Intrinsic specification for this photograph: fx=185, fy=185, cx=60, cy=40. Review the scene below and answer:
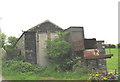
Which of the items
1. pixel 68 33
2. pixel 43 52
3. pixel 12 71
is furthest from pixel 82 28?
pixel 12 71

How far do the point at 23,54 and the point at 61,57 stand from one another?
492cm

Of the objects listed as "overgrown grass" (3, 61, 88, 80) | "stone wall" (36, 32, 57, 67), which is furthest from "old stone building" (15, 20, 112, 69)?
"overgrown grass" (3, 61, 88, 80)

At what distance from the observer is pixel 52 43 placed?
2064 cm

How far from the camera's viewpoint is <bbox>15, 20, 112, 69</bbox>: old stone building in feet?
59.6

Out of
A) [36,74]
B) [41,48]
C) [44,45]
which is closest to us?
[36,74]

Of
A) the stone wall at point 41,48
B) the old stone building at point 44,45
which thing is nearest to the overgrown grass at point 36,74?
the old stone building at point 44,45

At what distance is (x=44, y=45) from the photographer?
2208 cm

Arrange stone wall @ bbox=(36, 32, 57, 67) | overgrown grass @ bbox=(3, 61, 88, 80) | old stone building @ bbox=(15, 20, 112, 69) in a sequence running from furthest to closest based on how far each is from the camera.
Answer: stone wall @ bbox=(36, 32, 57, 67) < old stone building @ bbox=(15, 20, 112, 69) < overgrown grass @ bbox=(3, 61, 88, 80)

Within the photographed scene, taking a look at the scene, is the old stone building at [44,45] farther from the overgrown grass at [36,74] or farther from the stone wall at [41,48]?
the overgrown grass at [36,74]

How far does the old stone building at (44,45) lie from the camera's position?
18152 millimetres

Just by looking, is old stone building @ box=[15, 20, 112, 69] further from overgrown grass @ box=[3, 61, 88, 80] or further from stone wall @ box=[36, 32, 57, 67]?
overgrown grass @ box=[3, 61, 88, 80]

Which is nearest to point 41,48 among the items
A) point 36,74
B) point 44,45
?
point 44,45

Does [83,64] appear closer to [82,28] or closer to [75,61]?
[75,61]

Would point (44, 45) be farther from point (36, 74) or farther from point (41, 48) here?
point (36, 74)
